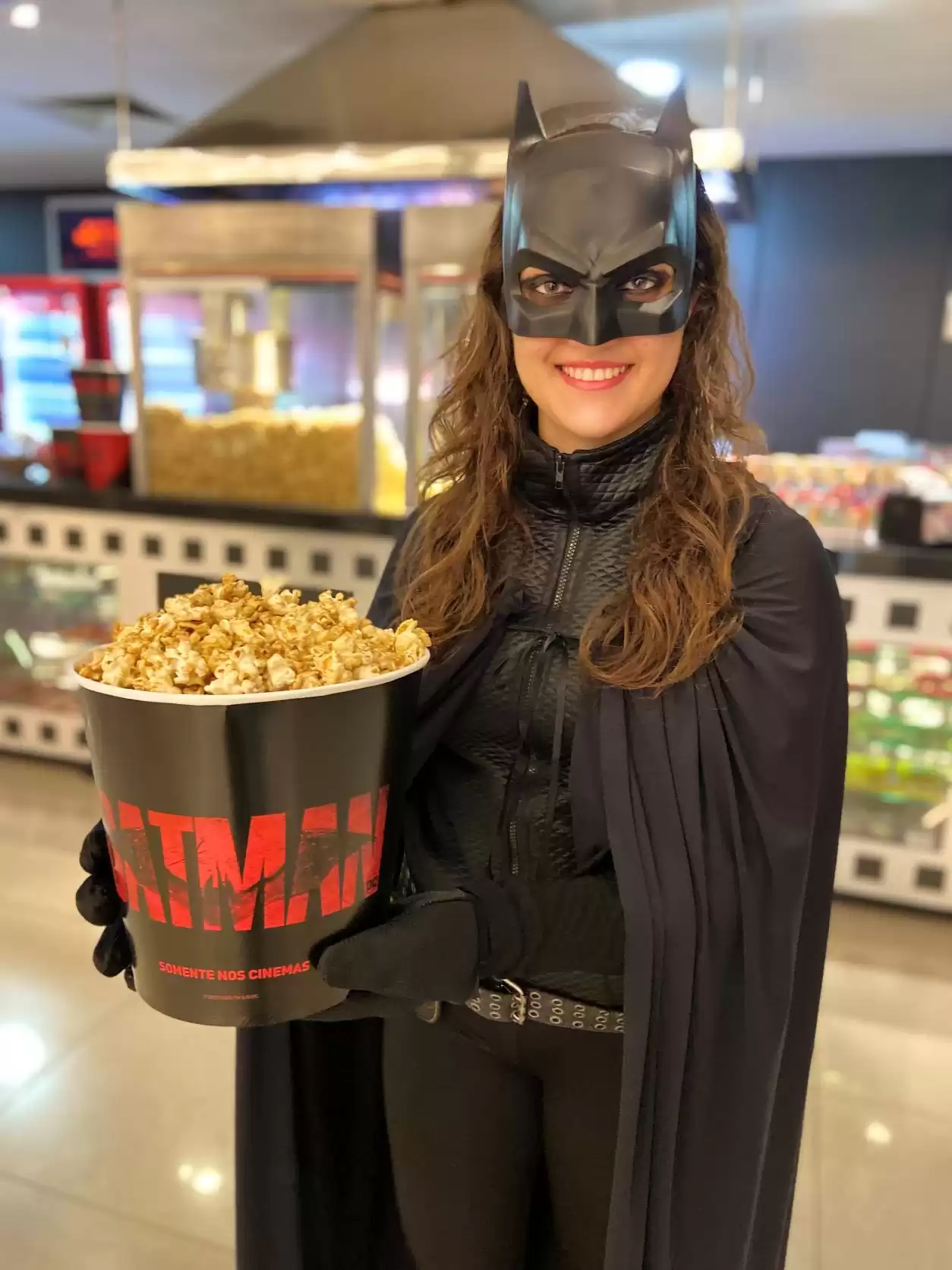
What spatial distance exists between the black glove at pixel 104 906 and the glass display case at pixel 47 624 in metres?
2.58

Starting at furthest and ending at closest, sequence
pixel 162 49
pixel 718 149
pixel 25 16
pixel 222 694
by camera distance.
A: pixel 162 49 < pixel 25 16 < pixel 718 149 < pixel 222 694

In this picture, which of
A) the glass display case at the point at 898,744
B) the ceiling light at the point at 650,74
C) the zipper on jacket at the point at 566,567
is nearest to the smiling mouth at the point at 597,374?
the zipper on jacket at the point at 566,567

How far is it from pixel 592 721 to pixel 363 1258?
80cm

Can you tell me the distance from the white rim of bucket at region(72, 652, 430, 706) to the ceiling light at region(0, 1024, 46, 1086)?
158cm

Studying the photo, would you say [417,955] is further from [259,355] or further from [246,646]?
[259,355]

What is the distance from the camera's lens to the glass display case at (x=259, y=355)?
284 centimetres

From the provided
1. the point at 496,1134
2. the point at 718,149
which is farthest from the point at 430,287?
the point at 496,1134

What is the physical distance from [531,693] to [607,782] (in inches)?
4.7

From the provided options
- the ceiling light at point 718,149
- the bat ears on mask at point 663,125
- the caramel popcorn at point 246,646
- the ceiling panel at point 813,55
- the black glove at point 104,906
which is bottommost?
the black glove at point 104,906

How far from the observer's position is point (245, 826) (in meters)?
0.69

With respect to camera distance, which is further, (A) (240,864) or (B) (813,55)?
(B) (813,55)

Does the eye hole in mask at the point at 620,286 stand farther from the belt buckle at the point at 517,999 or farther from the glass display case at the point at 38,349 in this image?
the glass display case at the point at 38,349

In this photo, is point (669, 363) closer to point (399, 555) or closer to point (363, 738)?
point (399, 555)

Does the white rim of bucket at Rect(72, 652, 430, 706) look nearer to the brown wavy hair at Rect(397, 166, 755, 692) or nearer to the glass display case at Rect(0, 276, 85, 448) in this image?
the brown wavy hair at Rect(397, 166, 755, 692)
